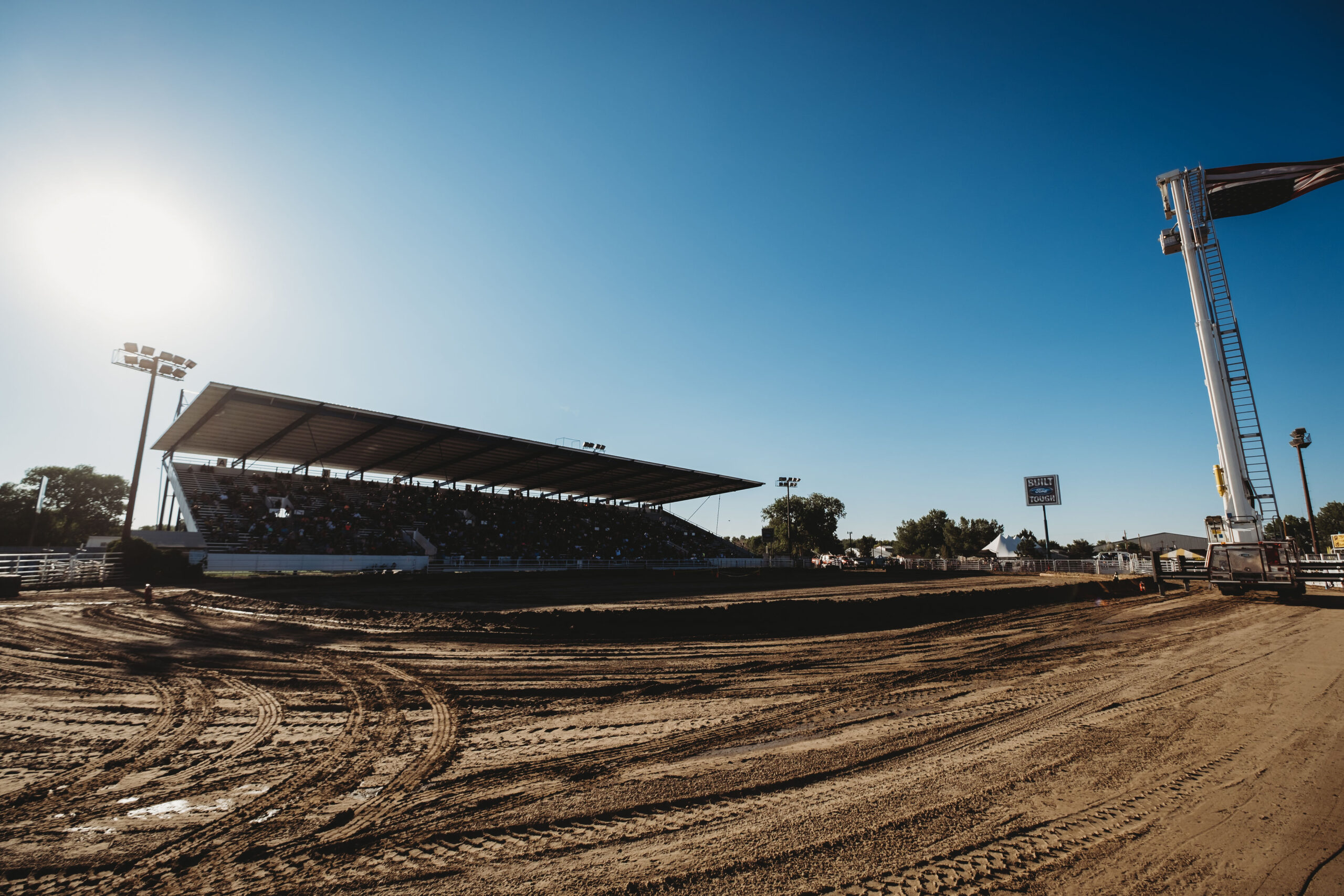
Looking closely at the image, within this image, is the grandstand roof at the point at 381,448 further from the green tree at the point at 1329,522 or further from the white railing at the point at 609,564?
the green tree at the point at 1329,522

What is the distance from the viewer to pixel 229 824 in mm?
3426

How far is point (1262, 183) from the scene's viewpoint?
734 inches

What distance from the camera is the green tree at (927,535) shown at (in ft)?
310

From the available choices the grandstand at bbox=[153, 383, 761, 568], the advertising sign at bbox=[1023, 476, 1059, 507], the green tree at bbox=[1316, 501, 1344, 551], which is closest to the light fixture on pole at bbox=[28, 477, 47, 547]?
the grandstand at bbox=[153, 383, 761, 568]

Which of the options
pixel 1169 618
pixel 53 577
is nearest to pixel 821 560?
pixel 1169 618

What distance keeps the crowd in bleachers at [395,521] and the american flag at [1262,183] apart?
40.6m

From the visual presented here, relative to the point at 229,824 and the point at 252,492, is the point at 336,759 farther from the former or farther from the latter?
the point at 252,492

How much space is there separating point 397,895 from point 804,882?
2.12 m

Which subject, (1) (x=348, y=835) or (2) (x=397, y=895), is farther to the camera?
(1) (x=348, y=835)

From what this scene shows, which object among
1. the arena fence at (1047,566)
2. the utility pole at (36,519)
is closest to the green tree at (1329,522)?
the arena fence at (1047,566)

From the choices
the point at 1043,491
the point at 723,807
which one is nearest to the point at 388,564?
the point at 723,807

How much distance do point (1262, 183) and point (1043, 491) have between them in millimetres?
38623

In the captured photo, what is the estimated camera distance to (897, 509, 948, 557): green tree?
310ft

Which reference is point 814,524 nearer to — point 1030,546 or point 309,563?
point 1030,546
